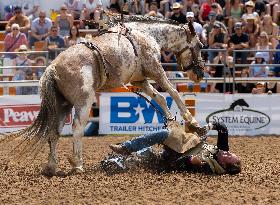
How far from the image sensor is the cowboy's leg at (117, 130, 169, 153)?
943 centimetres

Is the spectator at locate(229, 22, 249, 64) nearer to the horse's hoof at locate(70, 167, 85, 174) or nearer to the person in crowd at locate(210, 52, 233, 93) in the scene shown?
the person in crowd at locate(210, 52, 233, 93)

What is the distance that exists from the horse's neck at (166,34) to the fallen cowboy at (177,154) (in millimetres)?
1687

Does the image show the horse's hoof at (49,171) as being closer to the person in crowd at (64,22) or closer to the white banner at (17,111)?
the white banner at (17,111)

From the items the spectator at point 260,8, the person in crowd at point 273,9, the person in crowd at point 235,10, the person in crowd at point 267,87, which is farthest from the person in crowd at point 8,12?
the person in crowd at point 267,87

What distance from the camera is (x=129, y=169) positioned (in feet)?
32.0

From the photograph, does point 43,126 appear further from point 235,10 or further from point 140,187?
point 235,10

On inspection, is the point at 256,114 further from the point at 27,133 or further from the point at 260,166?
the point at 27,133

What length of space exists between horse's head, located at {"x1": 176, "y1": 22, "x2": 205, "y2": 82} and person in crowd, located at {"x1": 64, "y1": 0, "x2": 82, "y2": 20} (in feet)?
26.8

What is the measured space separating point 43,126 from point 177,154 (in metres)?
1.73

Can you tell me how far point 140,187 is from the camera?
863cm

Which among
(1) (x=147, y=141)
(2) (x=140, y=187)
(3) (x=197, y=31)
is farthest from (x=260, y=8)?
(2) (x=140, y=187)

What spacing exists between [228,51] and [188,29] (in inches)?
244

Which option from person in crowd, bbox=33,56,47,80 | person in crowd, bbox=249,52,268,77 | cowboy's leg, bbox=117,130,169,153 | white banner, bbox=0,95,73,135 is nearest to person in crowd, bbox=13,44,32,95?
person in crowd, bbox=33,56,47,80

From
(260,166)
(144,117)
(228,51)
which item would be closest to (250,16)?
(228,51)
